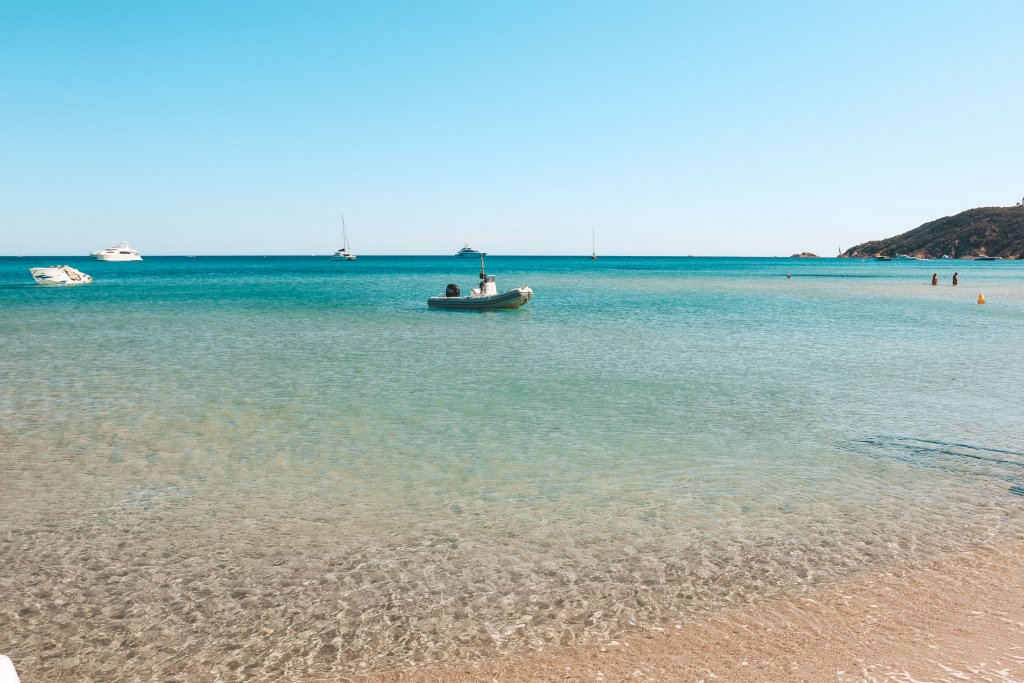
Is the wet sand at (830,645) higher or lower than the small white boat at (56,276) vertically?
lower

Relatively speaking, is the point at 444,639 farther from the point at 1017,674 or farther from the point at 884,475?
the point at 884,475

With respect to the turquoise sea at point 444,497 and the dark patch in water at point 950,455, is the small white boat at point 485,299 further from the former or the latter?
the dark patch in water at point 950,455

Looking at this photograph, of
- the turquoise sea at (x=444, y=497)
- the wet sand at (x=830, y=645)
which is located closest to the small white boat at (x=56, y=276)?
the turquoise sea at (x=444, y=497)

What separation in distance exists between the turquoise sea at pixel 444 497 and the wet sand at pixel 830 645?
291mm

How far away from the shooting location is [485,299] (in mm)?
41500

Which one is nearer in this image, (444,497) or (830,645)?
(830,645)

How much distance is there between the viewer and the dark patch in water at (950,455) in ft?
33.4

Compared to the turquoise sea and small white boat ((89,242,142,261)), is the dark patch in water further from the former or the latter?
small white boat ((89,242,142,261))

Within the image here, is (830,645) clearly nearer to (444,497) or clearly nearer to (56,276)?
(444,497)

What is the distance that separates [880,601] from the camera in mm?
6242

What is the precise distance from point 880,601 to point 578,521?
3372mm

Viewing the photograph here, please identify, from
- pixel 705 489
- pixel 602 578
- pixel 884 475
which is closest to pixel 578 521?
pixel 602 578

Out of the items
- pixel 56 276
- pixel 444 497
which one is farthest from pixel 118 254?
pixel 444 497

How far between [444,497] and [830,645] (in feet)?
17.0
